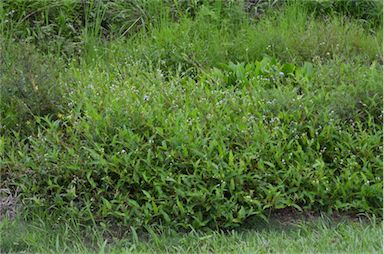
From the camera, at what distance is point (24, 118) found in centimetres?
591

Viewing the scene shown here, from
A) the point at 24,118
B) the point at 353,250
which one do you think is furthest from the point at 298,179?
the point at 24,118

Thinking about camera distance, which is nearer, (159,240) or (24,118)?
(159,240)

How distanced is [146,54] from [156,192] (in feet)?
7.06

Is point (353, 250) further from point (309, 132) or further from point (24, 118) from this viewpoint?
point (24, 118)

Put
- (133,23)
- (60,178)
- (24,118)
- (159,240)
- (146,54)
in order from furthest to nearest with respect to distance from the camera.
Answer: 1. (133,23)
2. (146,54)
3. (24,118)
4. (60,178)
5. (159,240)

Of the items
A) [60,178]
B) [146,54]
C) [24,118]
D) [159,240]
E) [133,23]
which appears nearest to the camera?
[159,240]

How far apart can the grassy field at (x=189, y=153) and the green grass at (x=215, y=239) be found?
1 centimetres

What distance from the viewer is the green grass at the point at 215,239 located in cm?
461

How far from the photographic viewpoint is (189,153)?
17.2ft

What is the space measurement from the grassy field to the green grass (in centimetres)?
1

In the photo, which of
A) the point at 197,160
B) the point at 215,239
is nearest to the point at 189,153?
the point at 197,160

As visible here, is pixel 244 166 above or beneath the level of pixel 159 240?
above

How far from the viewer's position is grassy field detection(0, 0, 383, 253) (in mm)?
4969

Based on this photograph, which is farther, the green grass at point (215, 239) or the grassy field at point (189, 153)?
the grassy field at point (189, 153)
